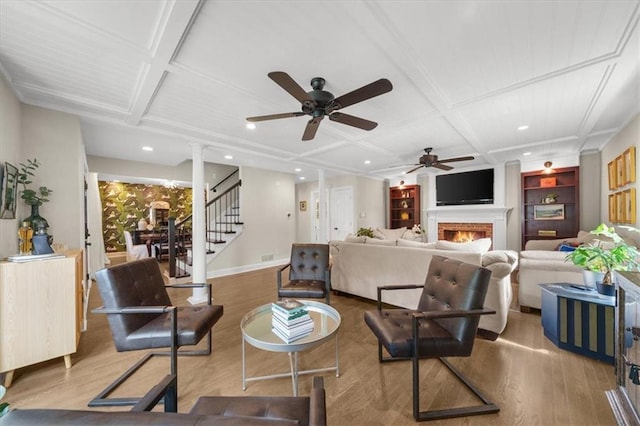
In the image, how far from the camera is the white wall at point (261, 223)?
5719 mm

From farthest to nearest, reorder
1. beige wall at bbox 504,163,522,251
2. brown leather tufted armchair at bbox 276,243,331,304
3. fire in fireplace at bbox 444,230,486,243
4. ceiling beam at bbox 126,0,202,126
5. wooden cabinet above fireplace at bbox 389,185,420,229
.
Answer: wooden cabinet above fireplace at bbox 389,185,420,229
fire in fireplace at bbox 444,230,486,243
beige wall at bbox 504,163,522,251
brown leather tufted armchair at bbox 276,243,331,304
ceiling beam at bbox 126,0,202,126

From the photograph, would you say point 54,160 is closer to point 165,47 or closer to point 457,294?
point 165,47

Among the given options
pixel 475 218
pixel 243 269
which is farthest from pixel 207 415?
pixel 475 218

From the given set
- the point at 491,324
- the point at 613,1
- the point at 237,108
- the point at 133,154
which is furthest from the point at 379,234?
the point at 133,154

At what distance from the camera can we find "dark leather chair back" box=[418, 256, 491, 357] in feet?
5.69

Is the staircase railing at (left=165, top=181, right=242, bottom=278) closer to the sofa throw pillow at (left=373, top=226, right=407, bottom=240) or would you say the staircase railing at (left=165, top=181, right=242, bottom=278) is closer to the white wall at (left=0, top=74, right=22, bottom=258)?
the white wall at (left=0, top=74, right=22, bottom=258)

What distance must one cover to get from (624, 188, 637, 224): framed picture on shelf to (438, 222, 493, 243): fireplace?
2.86m

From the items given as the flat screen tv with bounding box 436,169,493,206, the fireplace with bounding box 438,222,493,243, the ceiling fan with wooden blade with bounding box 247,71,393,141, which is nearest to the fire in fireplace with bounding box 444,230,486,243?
the fireplace with bounding box 438,222,493,243

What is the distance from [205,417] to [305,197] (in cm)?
809

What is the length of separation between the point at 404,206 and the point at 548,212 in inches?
133

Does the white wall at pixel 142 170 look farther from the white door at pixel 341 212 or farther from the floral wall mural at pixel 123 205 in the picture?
the white door at pixel 341 212

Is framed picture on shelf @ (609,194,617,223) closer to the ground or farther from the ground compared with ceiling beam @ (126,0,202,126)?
closer to the ground

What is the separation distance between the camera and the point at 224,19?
5.43 ft

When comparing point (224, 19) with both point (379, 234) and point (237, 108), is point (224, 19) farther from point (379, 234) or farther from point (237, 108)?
point (379, 234)
